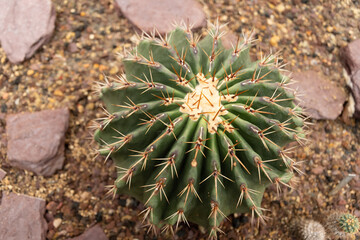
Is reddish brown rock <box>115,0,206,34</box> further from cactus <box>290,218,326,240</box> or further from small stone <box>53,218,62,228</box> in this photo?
cactus <box>290,218,326,240</box>

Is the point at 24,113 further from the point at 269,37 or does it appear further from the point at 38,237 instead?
the point at 269,37

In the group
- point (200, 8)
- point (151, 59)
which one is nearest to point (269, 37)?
point (200, 8)

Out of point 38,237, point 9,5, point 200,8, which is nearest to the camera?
point 38,237

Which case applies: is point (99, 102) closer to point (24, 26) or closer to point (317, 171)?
point (24, 26)

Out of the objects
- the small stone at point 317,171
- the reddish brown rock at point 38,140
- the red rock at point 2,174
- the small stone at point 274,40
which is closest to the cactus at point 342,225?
the small stone at point 317,171

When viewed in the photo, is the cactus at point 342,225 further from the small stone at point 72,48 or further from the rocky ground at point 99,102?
the small stone at point 72,48
